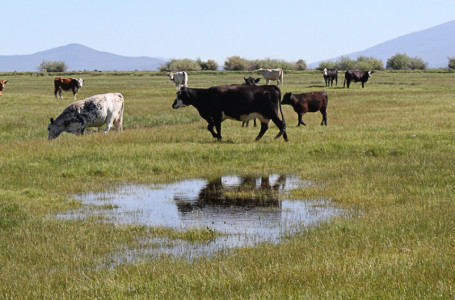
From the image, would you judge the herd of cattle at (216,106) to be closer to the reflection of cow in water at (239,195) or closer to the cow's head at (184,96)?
the cow's head at (184,96)

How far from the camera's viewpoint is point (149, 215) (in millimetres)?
10445

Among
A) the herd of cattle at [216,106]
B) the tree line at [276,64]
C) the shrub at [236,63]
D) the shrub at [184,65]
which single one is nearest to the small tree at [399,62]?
the tree line at [276,64]

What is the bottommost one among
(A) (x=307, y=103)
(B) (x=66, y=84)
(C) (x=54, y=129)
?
(C) (x=54, y=129)

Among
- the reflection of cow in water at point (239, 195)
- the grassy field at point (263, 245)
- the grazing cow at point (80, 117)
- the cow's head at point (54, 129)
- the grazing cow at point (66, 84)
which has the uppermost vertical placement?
the grazing cow at point (66, 84)

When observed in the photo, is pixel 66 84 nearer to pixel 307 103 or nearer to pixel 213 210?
pixel 307 103

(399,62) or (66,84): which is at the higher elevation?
(399,62)

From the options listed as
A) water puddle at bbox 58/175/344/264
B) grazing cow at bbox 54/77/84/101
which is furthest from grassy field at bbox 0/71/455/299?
grazing cow at bbox 54/77/84/101

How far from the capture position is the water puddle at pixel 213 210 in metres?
8.44

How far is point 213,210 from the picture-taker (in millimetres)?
10773

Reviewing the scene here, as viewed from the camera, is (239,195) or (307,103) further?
(307,103)

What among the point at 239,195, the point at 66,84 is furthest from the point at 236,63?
the point at 239,195

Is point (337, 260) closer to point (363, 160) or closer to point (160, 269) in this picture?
point (160, 269)

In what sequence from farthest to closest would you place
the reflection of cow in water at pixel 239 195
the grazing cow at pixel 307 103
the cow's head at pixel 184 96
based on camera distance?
the grazing cow at pixel 307 103 < the cow's head at pixel 184 96 < the reflection of cow in water at pixel 239 195

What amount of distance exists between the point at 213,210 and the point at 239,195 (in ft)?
4.15
